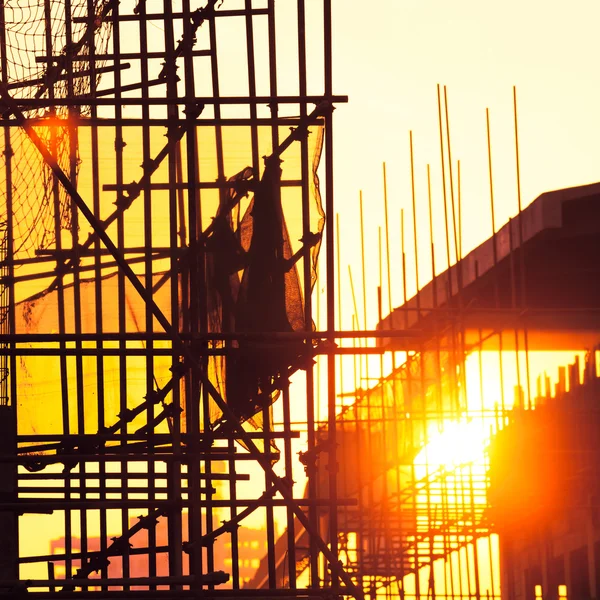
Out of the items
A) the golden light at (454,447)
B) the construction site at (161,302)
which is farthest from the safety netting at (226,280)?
the golden light at (454,447)

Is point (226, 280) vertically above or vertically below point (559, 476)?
above

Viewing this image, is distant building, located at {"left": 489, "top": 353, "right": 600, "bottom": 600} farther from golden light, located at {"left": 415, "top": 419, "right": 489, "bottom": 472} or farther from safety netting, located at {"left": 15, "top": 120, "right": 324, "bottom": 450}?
safety netting, located at {"left": 15, "top": 120, "right": 324, "bottom": 450}

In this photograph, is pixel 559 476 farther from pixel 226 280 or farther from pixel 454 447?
pixel 226 280

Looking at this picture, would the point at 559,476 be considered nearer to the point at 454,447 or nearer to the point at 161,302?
the point at 454,447

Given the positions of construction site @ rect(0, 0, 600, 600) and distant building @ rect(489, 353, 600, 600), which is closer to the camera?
construction site @ rect(0, 0, 600, 600)

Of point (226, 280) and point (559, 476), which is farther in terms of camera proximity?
point (559, 476)

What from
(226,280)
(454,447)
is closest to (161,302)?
(226,280)

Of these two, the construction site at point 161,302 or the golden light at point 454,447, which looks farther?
the golden light at point 454,447

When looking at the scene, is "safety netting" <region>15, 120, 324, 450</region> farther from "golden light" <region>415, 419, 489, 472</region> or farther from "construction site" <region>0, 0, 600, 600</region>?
"golden light" <region>415, 419, 489, 472</region>

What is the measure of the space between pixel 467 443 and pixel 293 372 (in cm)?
1237

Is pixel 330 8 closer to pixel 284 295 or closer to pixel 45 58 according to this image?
pixel 284 295

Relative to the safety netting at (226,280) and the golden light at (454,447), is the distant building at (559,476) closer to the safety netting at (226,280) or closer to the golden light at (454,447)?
the golden light at (454,447)

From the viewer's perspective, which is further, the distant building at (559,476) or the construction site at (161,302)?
the distant building at (559,476)

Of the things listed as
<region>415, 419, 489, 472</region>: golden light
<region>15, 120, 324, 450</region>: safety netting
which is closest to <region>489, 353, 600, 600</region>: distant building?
<region>415, 419, 489, 472</region>: golden light
